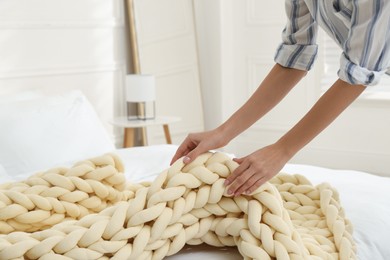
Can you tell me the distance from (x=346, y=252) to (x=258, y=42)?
4028mm

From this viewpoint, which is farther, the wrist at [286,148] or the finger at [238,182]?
the wrist at [286,148]

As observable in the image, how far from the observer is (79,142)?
2.92 metres

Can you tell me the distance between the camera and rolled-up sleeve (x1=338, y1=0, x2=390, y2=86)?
1.39 metres

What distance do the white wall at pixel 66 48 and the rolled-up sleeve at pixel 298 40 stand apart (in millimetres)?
2322

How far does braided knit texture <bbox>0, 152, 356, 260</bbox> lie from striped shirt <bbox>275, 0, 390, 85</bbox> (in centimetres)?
29

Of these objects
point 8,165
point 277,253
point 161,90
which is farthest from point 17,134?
point 161,90

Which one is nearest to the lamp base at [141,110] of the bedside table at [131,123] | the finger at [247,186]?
the bedside table at [131,123]

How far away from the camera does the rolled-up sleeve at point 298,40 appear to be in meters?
1.69

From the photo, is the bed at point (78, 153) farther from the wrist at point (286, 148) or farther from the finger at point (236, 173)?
the finger at point (236, 173)

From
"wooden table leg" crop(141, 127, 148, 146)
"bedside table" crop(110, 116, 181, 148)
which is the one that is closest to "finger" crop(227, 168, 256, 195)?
"bedside table" crop(110, 116, 181, 148)

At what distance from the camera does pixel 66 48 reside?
4094mm

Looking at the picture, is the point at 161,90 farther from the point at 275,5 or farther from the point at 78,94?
the point at 78,94

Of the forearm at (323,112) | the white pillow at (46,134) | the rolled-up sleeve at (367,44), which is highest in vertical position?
the rolled-up sleeve at (367,44)

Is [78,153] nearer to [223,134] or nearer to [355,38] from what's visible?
[223,134]
